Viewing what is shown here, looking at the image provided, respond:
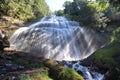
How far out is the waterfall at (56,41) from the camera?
80.0ft

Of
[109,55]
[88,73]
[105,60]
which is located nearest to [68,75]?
[88,73]

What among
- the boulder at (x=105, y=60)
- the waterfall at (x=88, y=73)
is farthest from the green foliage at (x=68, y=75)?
the boulder at (x=105, y=60)

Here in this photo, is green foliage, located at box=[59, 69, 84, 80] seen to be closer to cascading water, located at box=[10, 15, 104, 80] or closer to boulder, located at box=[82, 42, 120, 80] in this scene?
boulder, located at box=[82, 42, 120, 80]

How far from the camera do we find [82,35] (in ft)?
92.7

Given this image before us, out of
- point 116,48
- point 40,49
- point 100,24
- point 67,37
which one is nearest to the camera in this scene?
point 116,48

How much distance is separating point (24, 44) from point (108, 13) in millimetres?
13342

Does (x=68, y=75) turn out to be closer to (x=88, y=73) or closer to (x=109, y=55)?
(x=88, y=73)

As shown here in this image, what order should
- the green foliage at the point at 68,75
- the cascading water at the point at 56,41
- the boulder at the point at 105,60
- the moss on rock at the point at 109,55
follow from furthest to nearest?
the cascading water at the point at 56,41, the moss on rock at the point at 109,55, the boulder at the point at 105,60, the green foliage at the point at 68,75

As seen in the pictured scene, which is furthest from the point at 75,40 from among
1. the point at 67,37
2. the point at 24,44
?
the point at 24,44

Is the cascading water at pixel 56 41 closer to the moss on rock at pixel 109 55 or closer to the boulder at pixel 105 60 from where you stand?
the moss on rock at pixel 109 55

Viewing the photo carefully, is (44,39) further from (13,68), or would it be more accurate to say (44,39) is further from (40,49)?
(13,68)

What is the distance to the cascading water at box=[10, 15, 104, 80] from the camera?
24.4 meters

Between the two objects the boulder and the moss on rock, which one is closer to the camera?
the boulder

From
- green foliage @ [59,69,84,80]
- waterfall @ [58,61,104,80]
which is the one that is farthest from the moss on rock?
green foliage @ [59,69,84,80]
